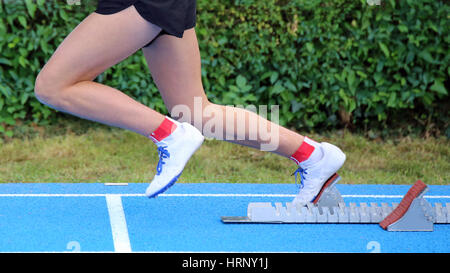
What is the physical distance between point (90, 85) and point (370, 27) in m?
3.56

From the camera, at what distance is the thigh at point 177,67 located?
315 cm

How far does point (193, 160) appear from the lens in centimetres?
553

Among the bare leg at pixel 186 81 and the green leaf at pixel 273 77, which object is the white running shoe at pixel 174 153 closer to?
the bare leg at pixel 186 81

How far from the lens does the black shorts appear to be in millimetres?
2855

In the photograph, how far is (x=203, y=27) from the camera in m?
6.01

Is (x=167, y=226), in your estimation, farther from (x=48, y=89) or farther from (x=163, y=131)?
(x=48, y=89)

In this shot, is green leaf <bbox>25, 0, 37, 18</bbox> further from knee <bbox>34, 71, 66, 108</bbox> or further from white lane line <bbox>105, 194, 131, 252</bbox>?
knee <bbox>34, 71, 66, 108</bbox>

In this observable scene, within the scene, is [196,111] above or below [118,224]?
above

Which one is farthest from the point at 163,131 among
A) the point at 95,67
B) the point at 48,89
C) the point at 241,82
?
the point at 241,82

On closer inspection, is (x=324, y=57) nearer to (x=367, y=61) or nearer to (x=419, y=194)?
(x=367, y=61)

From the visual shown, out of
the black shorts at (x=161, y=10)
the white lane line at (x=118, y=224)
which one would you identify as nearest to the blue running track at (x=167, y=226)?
the white lane line at (x=118, y=224)

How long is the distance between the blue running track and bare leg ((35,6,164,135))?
58cm

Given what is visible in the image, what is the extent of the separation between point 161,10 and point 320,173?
120 cm

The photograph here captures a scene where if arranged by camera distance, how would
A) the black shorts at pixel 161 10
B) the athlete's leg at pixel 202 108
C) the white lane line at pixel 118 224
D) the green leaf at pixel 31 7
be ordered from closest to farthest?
the black shorts at pixel 161 10 < the white lane line at pixel 118 224 < the athlete's leg at pixel 202 108 < the green leaf at pixel 31 7
